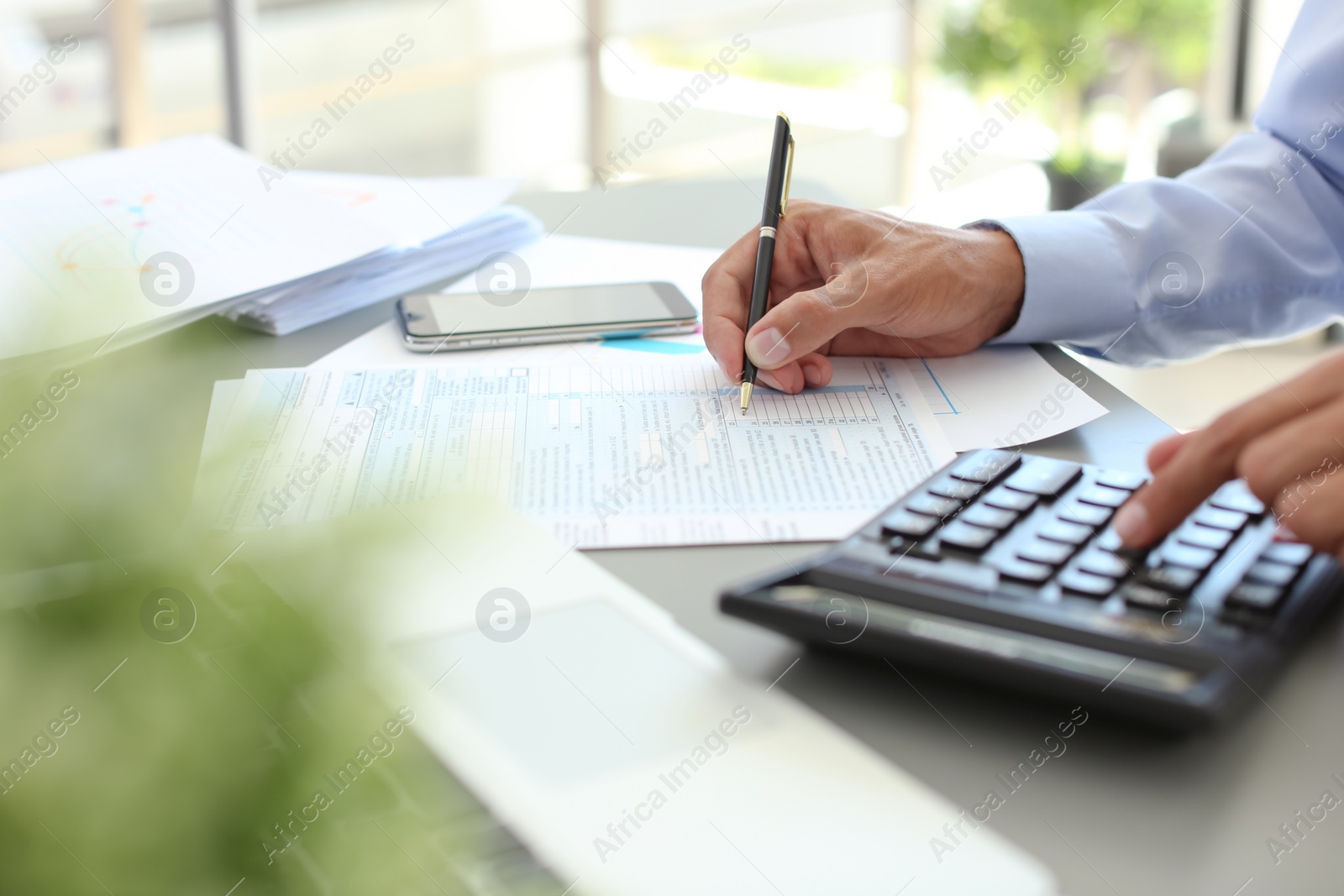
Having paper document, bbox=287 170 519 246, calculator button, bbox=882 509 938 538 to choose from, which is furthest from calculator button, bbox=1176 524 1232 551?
paper document, bbox=287 170 519 246

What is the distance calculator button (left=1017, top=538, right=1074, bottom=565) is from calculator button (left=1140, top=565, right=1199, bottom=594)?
3 centimetres

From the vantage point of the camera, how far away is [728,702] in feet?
1.37

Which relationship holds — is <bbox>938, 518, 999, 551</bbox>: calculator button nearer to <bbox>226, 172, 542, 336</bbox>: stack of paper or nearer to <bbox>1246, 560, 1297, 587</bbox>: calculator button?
<bbox>1246, 560, 1297, 587</bbox>: calculator button

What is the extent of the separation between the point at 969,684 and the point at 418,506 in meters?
0.30

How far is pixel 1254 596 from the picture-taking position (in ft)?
1.42

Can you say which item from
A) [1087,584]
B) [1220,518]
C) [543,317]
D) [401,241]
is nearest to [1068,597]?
[1087,584]

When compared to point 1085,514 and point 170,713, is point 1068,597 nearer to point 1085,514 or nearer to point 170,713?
point 1085,514

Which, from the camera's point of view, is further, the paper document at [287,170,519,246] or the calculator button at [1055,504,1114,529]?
the paper document at [287,170,519,246]

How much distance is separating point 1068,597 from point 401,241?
718 mm

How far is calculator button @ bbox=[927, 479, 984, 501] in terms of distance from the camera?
0.52 meters

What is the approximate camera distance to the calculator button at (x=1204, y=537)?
468mm

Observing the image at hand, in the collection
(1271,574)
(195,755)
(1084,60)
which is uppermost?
(195,755)

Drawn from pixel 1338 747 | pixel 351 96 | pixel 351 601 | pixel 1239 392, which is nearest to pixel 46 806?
pixel 351 601

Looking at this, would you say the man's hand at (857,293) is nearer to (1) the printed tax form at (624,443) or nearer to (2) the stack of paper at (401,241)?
(1) the printed tax form at (624,443)
